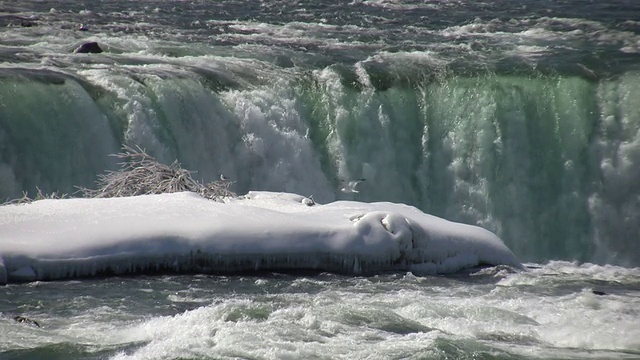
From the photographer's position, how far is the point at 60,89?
52.9ft

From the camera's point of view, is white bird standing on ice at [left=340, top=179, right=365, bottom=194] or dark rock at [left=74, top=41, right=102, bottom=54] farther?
dark rock at [left=74, top=41, right=102, bottom=54]

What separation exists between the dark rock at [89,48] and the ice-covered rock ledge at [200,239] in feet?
26.4

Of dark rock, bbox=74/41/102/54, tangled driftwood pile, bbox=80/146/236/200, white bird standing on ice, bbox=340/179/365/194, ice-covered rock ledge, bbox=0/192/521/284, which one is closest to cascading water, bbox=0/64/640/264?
white bird standing on ice, bbox=340/179/365/194

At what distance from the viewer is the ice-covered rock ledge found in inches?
414

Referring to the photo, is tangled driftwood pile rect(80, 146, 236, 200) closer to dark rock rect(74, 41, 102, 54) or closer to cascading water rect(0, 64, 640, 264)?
cascading water rect(0, 64, 640, 264)

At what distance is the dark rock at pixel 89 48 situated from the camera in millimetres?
18891

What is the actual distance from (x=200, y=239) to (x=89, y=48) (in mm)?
8988

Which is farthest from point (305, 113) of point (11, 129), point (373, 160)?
point (11, 129)

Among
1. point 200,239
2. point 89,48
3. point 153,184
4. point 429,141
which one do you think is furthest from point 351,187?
point 200,239

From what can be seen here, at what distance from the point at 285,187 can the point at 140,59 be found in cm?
339

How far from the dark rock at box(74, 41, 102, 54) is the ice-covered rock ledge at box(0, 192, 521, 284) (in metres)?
8.05

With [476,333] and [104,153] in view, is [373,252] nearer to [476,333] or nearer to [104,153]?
[476,333]

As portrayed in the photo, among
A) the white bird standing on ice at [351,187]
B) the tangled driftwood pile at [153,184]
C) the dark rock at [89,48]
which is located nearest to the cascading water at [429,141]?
the white bird standing on ice at [351,187]

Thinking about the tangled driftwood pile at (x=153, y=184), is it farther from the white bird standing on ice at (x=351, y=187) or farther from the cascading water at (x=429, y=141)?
the white bird standing on ice at (x=351, y=187)
